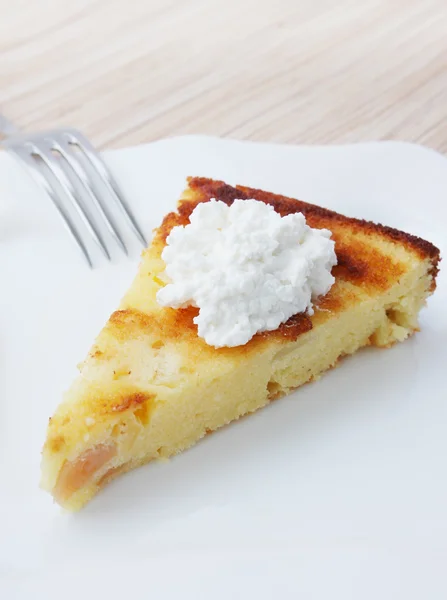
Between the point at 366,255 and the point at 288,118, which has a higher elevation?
the point at 288,118

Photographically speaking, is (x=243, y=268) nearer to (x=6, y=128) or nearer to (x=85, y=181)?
(x=85, y=181)

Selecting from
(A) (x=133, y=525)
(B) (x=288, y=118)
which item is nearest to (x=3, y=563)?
(A) (x=133, y=525)

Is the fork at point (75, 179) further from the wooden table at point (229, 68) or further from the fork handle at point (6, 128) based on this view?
the wooden table at point (229, 68)

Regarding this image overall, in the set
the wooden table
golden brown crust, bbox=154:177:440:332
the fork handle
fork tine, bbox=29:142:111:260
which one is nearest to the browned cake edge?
golden brown crust, bbox=154:177:440:332

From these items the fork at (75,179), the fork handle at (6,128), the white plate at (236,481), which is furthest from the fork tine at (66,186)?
the fork handle at (6,128)

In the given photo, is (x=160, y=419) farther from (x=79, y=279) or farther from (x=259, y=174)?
(x=259, y=174)

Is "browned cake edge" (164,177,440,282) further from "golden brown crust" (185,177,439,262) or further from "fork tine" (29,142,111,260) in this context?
"fork tine" (29,142,111,260)
